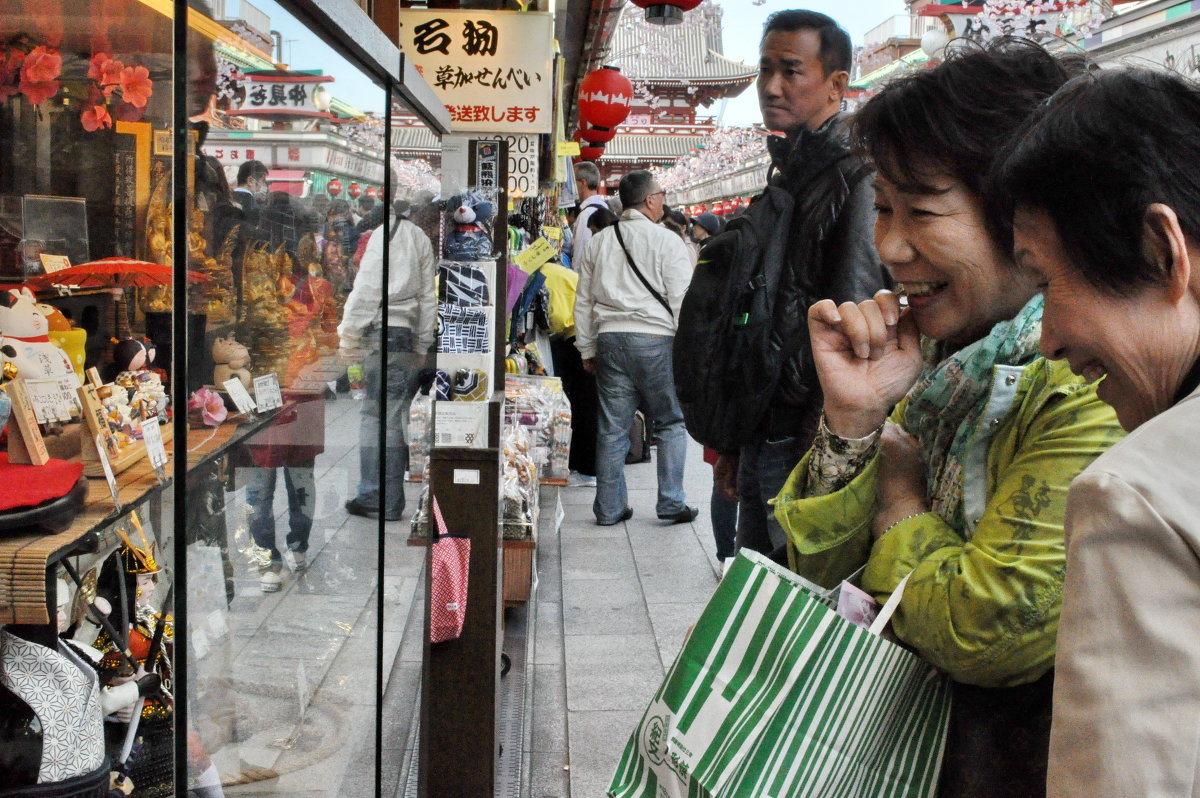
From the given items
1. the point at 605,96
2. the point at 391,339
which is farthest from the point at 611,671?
the point at 605,96

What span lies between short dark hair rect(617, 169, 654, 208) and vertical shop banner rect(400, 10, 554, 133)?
2.07m

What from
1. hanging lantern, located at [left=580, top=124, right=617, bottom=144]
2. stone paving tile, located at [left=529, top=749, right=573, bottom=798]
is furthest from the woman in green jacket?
hanging lantern, located at [left=580, top=124, right=617, bottom=144]

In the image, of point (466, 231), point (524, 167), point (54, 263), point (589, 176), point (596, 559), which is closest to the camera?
point (54, 263)

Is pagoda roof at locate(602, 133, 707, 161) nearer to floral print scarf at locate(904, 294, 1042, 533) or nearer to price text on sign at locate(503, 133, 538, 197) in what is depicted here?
price text on sign at locate(503, 133, 538, 197)

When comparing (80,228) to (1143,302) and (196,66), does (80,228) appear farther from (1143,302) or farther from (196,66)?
(1143,302)

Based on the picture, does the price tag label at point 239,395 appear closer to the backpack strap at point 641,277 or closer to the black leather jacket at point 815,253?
the black leather jacket at point 815,253

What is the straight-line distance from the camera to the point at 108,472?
1.48 meters

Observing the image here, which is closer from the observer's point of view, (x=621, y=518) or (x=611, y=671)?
(x=611, y=671)

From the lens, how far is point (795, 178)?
2.89 meters

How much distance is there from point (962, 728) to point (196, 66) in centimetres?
114

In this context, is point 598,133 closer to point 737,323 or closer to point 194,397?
point 737,323

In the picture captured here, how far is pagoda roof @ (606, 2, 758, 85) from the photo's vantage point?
3697 cm

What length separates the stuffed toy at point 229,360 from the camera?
46.1 inches

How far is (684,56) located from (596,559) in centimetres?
3549
